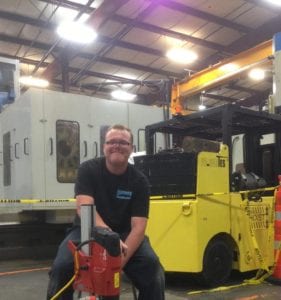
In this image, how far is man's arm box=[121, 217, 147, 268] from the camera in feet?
8.95

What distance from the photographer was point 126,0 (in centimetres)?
930

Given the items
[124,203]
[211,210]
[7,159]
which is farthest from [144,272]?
[7,159]

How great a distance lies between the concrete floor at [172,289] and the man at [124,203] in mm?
1607

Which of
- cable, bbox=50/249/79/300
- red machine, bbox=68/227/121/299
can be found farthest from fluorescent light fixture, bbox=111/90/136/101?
red machine, bbox=68/227/121/299

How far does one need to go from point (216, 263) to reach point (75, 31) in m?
7.01

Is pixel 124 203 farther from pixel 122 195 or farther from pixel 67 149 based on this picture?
pixel 67 149

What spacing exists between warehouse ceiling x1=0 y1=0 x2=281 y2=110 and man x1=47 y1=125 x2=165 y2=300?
5596 millimetres

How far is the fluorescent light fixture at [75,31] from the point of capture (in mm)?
10058

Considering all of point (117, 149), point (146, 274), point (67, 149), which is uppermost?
point (67, 149)

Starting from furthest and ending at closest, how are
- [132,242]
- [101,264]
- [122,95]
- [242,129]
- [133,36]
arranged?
[122,95] → [133,36] → [242,129] → [132,242] → [101,264]

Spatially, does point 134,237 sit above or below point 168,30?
below

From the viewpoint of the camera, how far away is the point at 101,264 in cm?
235

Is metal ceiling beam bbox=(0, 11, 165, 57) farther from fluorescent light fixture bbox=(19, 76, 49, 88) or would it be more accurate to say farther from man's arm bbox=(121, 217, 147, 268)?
man's arm bbox=(121, 217, 147, 268)

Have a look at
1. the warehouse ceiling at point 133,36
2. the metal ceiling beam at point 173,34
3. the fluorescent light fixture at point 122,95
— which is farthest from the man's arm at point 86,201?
the fluorescent light fixture at point 122,95
